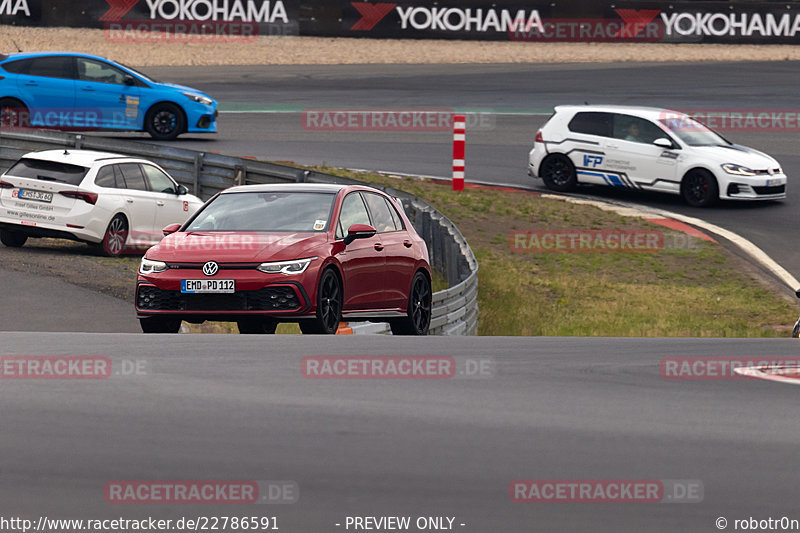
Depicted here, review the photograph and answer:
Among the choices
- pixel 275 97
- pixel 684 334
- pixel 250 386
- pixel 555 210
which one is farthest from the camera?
pixel 275 97

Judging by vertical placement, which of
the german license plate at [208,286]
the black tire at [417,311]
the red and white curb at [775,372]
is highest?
the red and white curb at [775,372]

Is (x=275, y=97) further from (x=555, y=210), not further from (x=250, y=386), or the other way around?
(x=250, y=386)

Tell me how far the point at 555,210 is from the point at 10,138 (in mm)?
9641

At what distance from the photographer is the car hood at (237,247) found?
31.4ft

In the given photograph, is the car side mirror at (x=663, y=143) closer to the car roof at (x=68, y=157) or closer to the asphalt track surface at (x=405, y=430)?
the car roof at (x=68, y=157)

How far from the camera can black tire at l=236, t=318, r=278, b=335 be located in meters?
9.59

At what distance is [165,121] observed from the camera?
23.7 m

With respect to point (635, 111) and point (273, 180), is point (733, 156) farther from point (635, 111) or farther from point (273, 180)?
point (273, 180)

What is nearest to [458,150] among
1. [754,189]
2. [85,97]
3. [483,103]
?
[754,189]

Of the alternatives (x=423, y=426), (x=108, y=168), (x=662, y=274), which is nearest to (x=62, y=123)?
(x=108, y=168)

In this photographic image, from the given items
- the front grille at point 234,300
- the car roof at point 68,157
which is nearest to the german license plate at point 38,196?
the car roof at point 68,157

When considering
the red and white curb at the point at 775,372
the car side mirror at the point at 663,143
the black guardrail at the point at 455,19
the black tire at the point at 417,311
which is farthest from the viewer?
the black guardrail at the point at 455,19

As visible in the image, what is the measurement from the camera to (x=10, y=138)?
69.7 feet

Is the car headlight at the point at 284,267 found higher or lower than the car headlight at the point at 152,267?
higher
